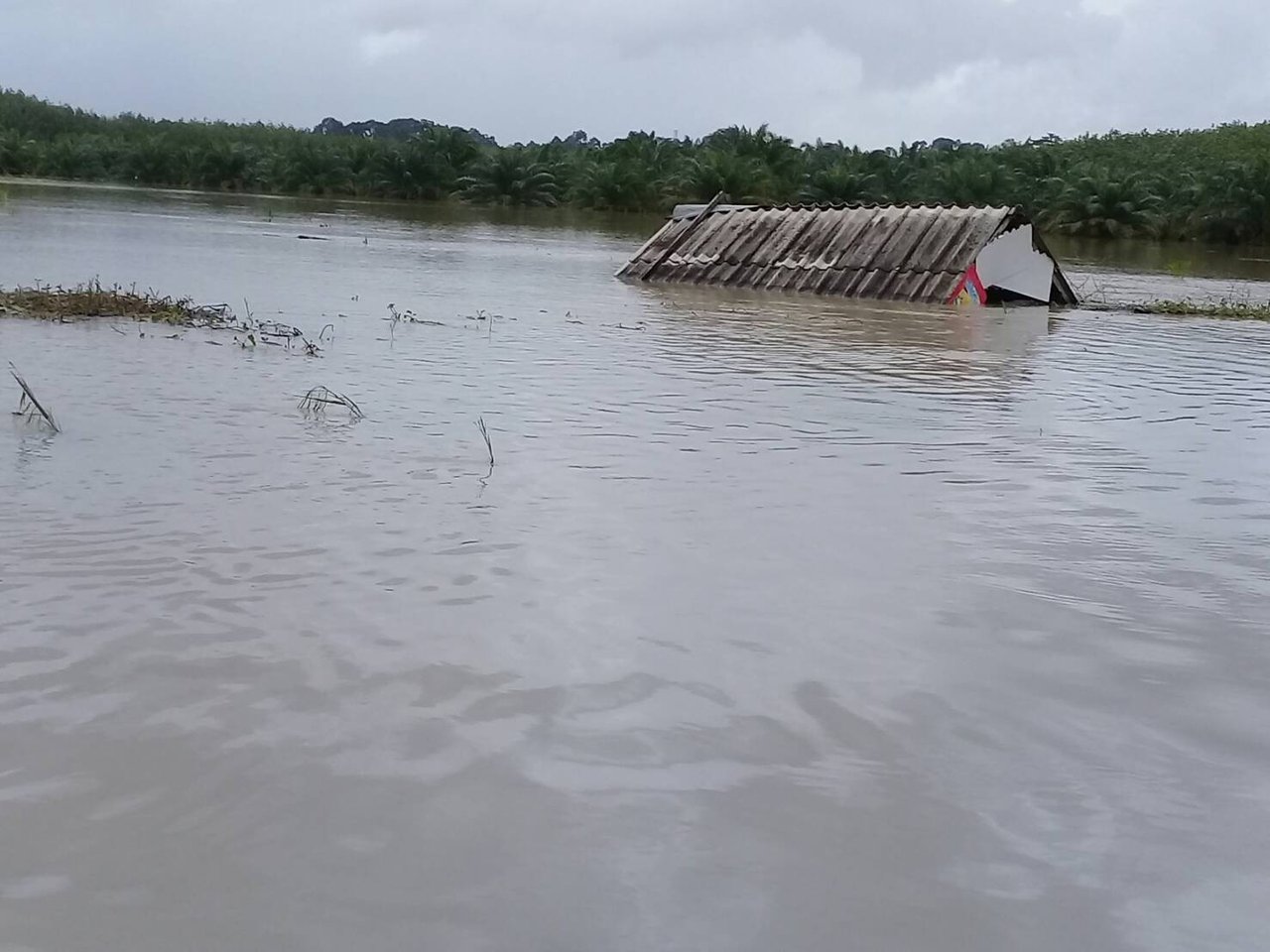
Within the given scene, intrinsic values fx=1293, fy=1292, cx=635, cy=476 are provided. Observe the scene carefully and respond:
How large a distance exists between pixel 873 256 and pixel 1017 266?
2.00m

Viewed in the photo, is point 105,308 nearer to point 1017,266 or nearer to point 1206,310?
point 1017,266

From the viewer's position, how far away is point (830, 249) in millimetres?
18469

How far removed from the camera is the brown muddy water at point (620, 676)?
2541mm

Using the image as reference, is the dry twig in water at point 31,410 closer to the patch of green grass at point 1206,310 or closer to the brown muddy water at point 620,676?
the brown muddy water at point 620,676

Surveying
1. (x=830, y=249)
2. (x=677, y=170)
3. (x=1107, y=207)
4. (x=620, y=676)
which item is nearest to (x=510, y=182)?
(x=677, y=170)

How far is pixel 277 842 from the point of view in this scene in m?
2.66

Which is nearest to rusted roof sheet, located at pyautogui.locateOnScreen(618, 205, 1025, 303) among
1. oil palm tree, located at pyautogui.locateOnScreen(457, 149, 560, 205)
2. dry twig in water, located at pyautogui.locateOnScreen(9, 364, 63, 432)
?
dry twig in water, located at pyautogui.locateOnScreen(9, 364, 63, 432)

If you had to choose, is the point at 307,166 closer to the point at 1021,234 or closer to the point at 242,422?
the point at 1021,234

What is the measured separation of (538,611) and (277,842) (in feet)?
4.99

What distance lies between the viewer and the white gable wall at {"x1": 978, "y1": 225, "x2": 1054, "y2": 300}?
17.5 meters

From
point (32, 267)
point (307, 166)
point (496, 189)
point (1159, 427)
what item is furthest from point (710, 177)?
point (1159, 427)

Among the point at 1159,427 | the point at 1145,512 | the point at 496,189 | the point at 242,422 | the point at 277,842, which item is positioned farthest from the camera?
the point at 496,189

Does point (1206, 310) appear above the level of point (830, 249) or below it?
below

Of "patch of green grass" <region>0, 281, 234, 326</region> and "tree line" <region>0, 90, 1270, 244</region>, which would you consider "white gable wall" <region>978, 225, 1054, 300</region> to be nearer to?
"patch of green grass" <region>0, 281, 234, 326</region>
